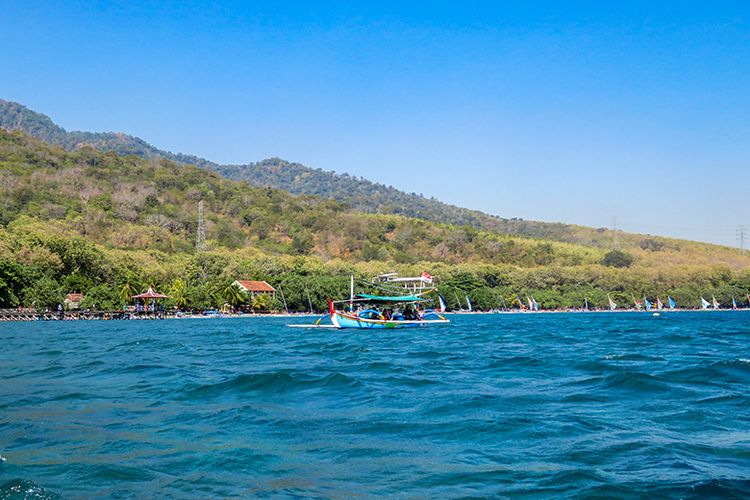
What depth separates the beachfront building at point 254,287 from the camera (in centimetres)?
10962

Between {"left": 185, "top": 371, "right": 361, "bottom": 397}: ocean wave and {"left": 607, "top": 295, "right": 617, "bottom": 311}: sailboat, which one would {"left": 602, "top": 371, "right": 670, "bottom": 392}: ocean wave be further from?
{"left": 607, "top": 295, "right": 617, "bottom": 311}: sailboat

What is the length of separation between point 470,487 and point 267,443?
4107mm

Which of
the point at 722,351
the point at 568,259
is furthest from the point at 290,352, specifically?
the point at 568,259

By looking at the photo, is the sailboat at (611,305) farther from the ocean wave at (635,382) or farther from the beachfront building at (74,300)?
the ocean wave at (635,382)

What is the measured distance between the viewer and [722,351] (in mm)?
31469

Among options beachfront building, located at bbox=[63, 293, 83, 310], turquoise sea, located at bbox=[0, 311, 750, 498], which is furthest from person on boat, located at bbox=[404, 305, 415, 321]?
beachfront building, located at bbox=[63, 293, 83, 310]

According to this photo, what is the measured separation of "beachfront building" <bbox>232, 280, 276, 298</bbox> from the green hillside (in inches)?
70.9

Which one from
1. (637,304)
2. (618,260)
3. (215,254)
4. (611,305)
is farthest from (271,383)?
(618,260)

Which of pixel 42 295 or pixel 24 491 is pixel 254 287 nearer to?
pixel 42 295

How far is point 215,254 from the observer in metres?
118

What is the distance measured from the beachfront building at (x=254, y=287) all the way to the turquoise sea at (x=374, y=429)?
277 ft

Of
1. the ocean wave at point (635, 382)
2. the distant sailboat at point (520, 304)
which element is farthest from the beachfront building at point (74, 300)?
the distant sailboat at point (520, 304)

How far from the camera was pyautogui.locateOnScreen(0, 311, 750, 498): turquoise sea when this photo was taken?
32.1ft

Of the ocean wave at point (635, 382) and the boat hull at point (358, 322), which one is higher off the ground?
the ocean wave at point (635, 382)
